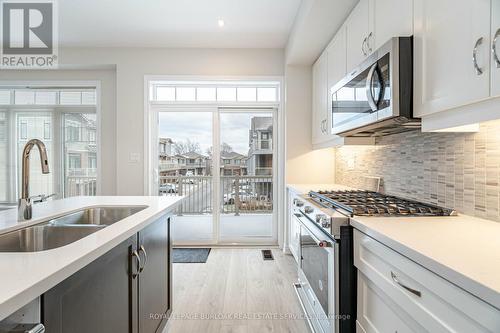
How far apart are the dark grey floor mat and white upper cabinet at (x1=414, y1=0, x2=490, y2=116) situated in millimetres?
2866

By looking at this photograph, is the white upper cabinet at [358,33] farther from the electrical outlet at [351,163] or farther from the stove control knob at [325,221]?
the stove control knob at [325,221]

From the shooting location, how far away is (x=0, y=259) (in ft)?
2.77

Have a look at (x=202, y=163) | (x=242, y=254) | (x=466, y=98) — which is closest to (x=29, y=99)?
(x=202, y=163)

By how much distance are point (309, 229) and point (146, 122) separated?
2.75 meters

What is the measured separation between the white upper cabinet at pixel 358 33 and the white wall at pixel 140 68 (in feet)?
5.26

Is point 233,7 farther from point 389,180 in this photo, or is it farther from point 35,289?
point 35,289

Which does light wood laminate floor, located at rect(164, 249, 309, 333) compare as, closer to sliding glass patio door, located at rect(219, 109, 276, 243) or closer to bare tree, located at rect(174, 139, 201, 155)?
sliding glass patio door, located at rect(219, 109, 276, 243)

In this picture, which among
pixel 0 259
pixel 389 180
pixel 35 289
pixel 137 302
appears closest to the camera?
pixel 35 289

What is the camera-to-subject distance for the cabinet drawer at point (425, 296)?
2.26ft

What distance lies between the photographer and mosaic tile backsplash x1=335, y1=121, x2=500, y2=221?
4.37 ft

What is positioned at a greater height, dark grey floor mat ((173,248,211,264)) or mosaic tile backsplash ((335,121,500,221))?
mosaic tile backsplash ((335,121,500,221))

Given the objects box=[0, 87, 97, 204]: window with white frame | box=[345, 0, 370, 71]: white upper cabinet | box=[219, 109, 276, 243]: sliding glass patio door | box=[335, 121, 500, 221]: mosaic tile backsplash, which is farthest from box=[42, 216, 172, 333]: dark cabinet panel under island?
box=[0, 87, 97, 204]: window with white frame

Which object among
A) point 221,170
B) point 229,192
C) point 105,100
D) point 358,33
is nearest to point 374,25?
point 358,33

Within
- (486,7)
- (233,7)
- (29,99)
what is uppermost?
(233,7)
